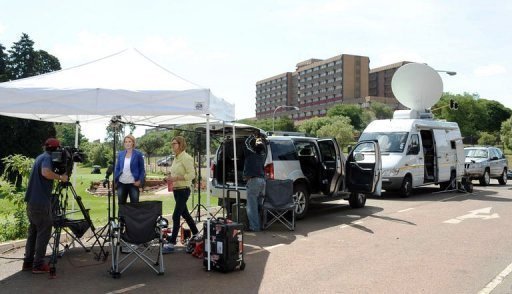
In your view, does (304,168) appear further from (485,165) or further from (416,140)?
(485,165)

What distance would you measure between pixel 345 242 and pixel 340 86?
5629 inches

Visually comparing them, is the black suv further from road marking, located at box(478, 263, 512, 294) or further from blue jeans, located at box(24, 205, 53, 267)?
road marking, located at box(478, 263, 512, 294)

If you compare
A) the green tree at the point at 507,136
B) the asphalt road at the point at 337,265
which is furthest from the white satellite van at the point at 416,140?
the green tree at the point at 507,136

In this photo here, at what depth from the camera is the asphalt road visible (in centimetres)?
564

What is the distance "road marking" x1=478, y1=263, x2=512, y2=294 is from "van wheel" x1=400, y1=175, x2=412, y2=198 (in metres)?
8.89

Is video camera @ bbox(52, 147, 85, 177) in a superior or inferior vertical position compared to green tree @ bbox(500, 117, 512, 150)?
inferior

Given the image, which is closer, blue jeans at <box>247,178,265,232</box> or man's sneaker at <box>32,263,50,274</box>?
man's sneaker at <box>32,263,50,274</box>

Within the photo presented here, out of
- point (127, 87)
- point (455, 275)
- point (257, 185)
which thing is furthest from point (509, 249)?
point (127, 87)

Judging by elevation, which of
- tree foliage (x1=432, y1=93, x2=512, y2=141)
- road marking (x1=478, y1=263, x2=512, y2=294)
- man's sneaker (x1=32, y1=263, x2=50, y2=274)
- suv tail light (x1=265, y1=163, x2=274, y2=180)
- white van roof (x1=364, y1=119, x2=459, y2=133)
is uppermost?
tree foliage (x1=432, y1=93, x2=512, y2=141)

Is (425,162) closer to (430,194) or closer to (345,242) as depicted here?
(430,194)

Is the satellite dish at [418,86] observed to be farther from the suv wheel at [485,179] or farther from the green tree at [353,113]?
the green tree at [353,113]

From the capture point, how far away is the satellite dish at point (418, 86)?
18.8m

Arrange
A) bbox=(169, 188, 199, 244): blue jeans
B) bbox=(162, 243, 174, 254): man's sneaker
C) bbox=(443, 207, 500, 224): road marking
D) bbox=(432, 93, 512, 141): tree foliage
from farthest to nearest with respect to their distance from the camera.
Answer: bbox=(432, 93, 512, 141): tree foliage → bbox=(443, 207, 500, 224): road marking → bbox=(169, 188, 199, 244): blue jeans → bbox=(162, 243, 174, 254): man's sneaker

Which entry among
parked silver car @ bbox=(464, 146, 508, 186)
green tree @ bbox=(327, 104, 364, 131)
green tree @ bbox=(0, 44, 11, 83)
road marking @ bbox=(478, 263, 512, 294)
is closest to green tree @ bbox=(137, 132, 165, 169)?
green tree @ bbox=(0, 44, 11, 83)
